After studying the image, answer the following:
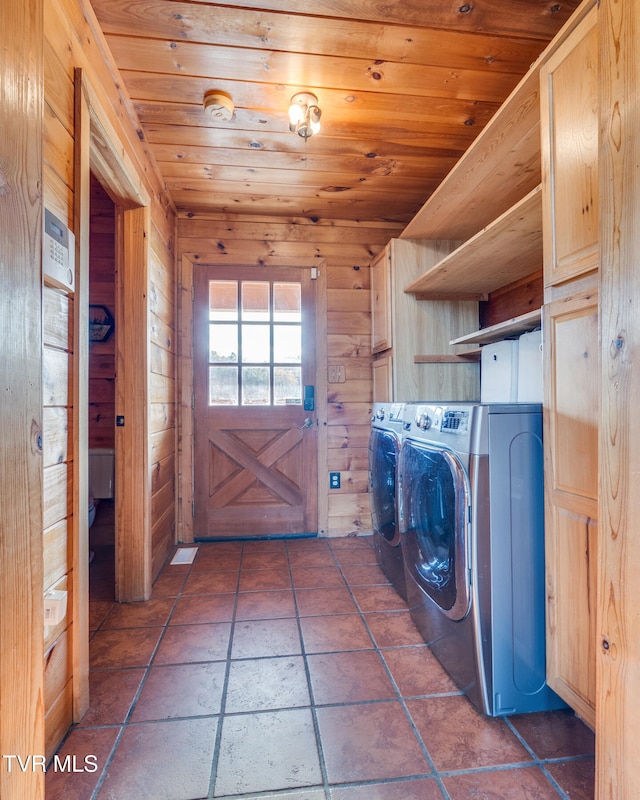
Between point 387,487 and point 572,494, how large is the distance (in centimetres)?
105

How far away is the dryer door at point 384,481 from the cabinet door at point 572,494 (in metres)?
0.81

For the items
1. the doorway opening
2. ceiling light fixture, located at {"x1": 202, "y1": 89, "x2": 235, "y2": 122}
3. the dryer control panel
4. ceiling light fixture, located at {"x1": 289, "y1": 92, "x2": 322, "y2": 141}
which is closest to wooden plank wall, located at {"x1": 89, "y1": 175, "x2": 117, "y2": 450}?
the doorway opening

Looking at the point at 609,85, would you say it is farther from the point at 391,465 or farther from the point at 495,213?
the point at 391,465

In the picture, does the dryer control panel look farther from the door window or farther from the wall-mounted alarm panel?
the door window

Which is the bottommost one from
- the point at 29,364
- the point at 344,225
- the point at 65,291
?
the point at 29,364

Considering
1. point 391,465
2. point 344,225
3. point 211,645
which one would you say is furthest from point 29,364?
point 344,225

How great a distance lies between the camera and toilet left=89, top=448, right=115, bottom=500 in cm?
258

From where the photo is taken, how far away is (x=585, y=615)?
→ 3.63 feet

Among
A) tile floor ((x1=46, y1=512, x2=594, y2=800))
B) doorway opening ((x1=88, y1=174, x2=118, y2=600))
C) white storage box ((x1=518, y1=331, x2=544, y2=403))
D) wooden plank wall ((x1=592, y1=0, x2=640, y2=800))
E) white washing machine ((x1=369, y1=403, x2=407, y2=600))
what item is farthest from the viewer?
doorway opening ((x1=88, y1=174, x2=118, y2=600))

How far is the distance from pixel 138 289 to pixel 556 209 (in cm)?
179

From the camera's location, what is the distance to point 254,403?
2.93 m

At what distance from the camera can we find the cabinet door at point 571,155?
1.07 meters

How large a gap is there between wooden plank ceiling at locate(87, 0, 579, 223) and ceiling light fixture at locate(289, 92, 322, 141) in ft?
0.11

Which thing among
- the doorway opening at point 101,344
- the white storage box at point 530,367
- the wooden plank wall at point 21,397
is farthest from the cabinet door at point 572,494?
the doorway opening at point 101,344
